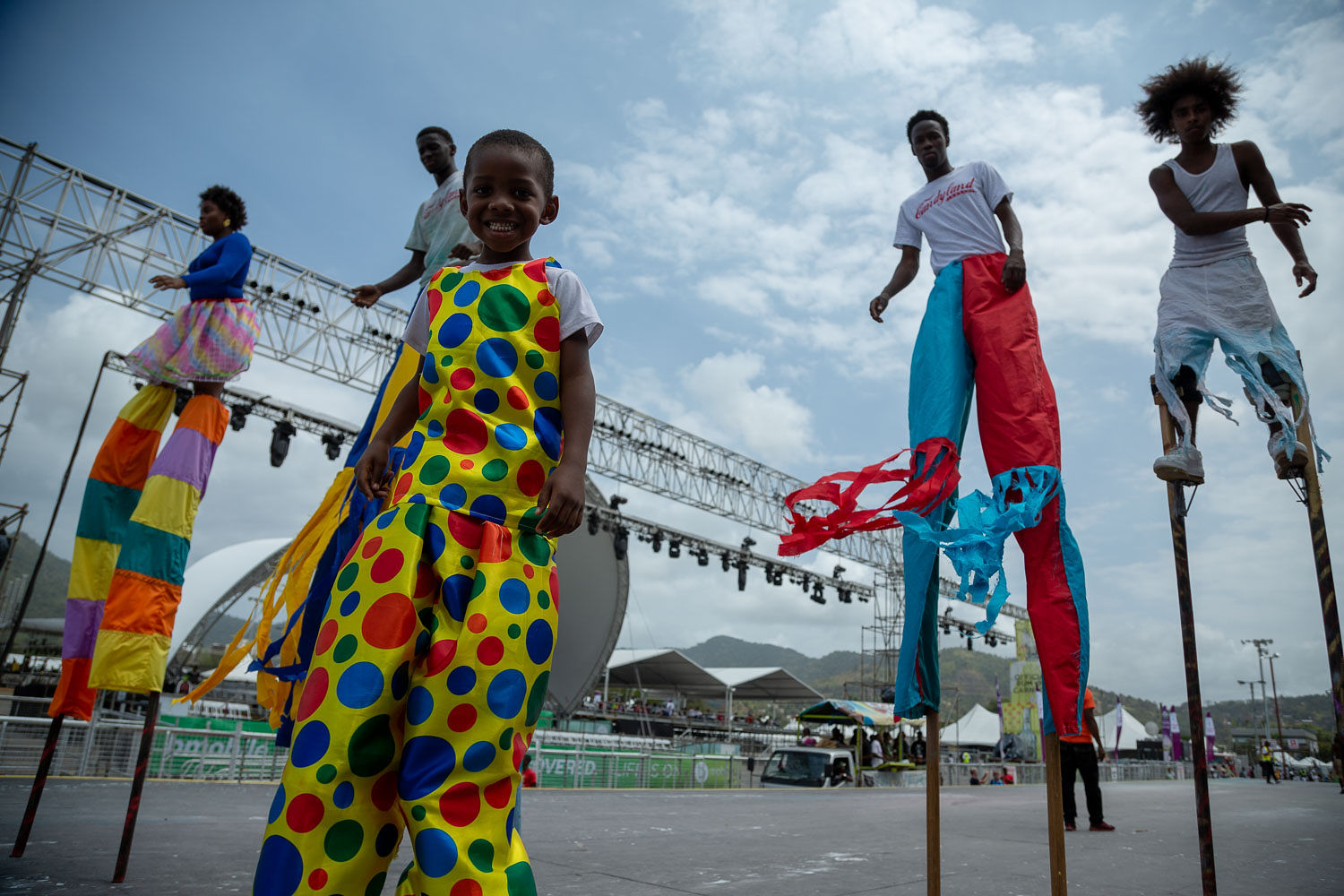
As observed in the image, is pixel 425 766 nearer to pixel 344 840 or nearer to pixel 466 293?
pixel 344 840

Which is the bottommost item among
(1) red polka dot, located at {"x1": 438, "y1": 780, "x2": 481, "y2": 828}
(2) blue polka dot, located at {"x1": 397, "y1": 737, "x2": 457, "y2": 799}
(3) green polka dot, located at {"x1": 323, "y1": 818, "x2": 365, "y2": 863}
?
(3) green polka dot, located at {"x1": 323, "y1": 818, "x2": 365, "y2": 863}

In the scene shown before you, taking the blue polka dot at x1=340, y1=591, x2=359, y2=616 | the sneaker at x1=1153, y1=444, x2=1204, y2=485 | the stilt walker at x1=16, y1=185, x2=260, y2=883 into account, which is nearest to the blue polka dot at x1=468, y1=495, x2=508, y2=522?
the blue polka dot at x1=340, y1=591, x2=359, y2=616

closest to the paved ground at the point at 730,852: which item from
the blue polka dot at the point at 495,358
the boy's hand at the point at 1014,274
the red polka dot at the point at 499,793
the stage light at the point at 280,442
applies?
the red polka dot at the point at 499,793

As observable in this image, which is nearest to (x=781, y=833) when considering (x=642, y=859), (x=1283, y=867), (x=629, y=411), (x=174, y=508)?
(x=642, y=859)

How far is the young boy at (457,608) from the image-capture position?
1.14 m

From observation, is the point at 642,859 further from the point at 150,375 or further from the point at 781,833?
the point at 150,375

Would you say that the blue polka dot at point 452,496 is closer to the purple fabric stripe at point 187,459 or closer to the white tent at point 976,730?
the purple fabric stripe at point 187,459

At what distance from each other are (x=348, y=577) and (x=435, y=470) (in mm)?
209

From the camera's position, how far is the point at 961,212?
2.70 meters

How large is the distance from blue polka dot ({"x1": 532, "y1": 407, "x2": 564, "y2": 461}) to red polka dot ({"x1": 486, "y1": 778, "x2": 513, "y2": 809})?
1.72 feet

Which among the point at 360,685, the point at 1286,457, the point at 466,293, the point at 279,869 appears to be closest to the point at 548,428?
the point at 466,293

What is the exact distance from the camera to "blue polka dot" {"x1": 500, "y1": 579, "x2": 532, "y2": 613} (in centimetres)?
129

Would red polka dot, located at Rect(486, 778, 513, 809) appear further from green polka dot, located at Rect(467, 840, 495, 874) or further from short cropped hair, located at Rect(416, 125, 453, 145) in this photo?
short cropped hair, located at Rect(416, 125, 453, 145)

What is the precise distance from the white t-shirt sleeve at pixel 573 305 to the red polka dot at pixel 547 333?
0.01 meters
